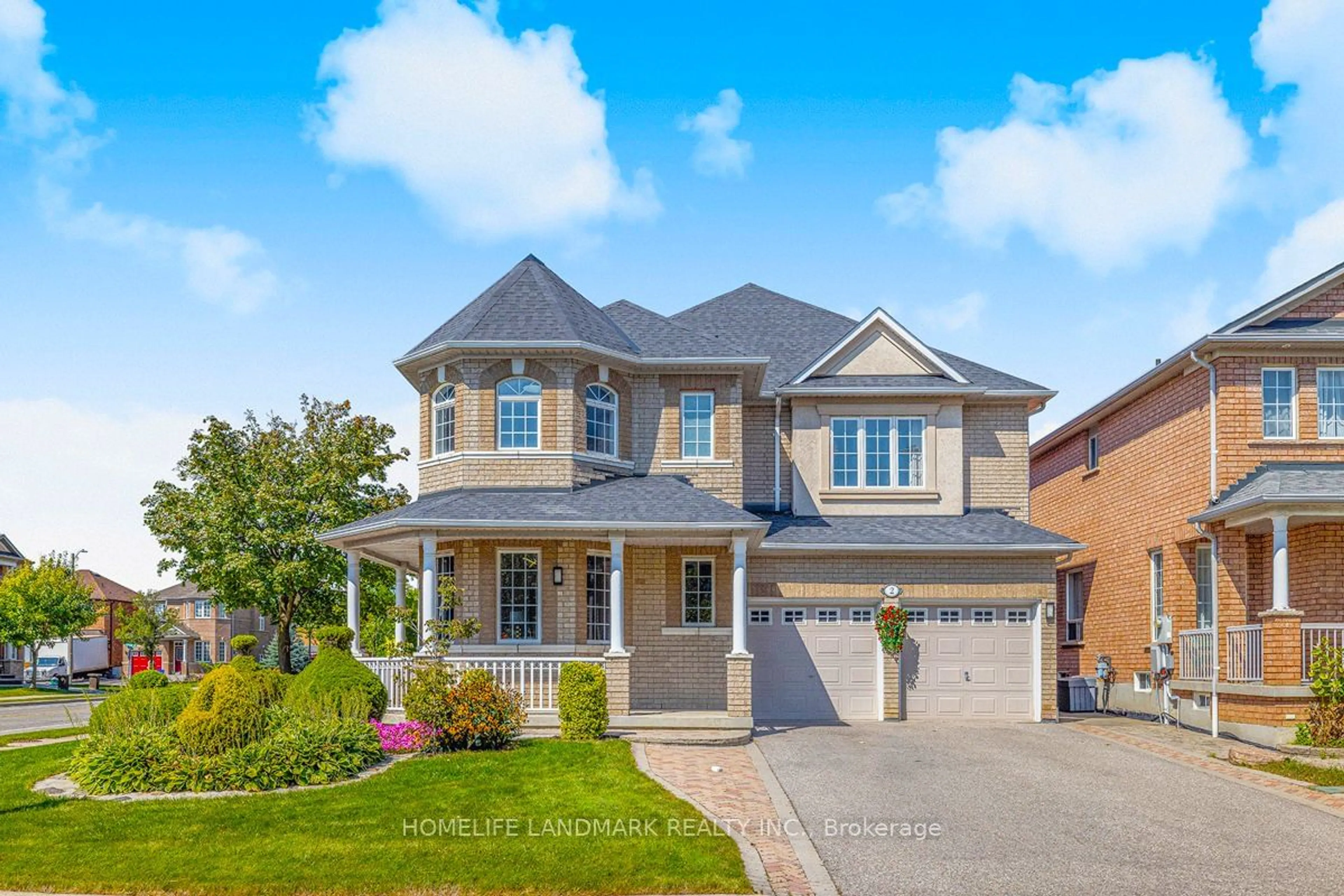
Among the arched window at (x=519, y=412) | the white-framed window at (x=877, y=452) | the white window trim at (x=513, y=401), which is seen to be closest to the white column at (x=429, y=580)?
the white window trim at (x=513, y=401)

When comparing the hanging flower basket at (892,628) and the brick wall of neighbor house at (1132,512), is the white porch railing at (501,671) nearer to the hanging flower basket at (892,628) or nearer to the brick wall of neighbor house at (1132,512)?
the hanging flower basket at (892,628)

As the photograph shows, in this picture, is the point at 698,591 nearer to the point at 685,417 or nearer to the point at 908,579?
the point at 685,417

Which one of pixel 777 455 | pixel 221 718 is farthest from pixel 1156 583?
pixel 221 718

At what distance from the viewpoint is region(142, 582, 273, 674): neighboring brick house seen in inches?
2854

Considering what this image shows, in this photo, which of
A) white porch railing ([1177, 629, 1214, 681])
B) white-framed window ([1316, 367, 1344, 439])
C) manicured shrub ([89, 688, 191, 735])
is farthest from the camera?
white-framed window ([1316, 367, 1344, 439])

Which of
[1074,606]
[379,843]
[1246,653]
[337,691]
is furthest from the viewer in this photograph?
[1074,606]

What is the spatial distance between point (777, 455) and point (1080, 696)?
7871mm

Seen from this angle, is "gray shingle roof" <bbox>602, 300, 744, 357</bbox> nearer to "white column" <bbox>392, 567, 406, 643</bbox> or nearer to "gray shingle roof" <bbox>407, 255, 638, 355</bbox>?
"gray shingle roof" <bbox>407, 255, 638, 355</bbox>

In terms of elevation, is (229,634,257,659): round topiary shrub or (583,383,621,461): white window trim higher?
(583,383,621,461): white window trim

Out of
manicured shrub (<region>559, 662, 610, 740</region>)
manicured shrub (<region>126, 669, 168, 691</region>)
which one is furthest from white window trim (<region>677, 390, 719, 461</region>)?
manicured shrub (<region>126, 669, 168, 691</region>)

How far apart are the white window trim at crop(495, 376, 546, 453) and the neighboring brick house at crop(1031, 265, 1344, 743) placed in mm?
10887

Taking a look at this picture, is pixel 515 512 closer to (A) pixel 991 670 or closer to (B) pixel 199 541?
(A) pixel 991 670

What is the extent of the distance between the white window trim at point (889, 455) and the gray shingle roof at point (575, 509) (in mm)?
3256

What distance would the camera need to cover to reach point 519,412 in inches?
862
